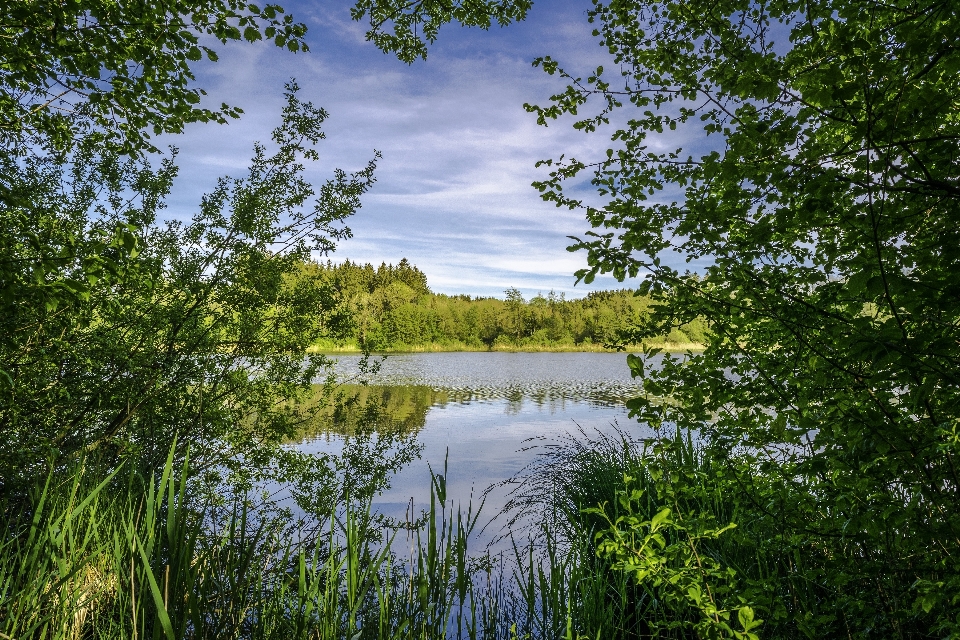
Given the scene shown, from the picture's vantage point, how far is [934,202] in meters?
1.77

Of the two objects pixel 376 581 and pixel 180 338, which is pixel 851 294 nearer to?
pixel 376 581

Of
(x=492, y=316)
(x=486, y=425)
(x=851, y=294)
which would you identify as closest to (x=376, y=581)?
(x=851, y=294)

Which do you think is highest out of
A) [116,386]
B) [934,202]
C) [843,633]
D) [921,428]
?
[934,202]

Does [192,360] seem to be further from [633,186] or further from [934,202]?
[934,202]

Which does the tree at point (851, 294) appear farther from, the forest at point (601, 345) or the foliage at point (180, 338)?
the foliage at point (180, 338)

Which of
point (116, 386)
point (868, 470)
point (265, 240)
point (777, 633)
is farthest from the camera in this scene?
point (265, 240)

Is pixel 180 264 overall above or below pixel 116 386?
above

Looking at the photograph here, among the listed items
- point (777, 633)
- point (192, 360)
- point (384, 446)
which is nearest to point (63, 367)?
point (192, 360)

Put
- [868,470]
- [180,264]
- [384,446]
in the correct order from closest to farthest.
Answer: [868,470] < [180,264] < [384,446]

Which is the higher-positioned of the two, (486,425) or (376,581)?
(376,581)

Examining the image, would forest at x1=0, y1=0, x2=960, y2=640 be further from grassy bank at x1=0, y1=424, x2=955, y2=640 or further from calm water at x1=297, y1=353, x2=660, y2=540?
calm water at x1=297, y1=353, x2=660, y2=540

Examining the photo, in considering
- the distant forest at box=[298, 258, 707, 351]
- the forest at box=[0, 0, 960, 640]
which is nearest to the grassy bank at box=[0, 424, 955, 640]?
the forest at box=[0, 0, 960, 640]

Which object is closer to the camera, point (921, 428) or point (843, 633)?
point (921, 428)

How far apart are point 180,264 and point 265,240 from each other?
36.3 inches
